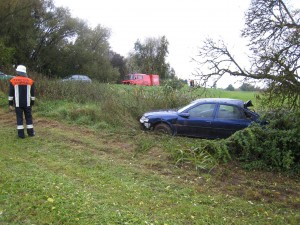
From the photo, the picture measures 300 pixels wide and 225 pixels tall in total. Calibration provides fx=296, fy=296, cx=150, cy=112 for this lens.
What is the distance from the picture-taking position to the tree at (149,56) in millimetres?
54734

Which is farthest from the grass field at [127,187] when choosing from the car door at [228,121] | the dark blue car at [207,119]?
the car door at [228,121]

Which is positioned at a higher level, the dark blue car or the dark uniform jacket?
the dark uniform jacket

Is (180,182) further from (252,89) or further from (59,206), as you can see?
(252,89)

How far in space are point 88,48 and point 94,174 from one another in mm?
37200

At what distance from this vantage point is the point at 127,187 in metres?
5.02

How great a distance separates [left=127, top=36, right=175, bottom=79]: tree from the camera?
180 ft

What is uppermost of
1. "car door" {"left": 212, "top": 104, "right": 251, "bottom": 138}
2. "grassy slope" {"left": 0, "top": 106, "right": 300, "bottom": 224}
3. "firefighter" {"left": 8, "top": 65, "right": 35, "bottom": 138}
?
"firefighter" {"left": 8, "top": 65, "right": 35, "bottom": 138}

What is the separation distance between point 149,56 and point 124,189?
5459 centimetres

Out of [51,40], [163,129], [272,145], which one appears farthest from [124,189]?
[51,40]

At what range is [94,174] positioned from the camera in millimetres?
5551

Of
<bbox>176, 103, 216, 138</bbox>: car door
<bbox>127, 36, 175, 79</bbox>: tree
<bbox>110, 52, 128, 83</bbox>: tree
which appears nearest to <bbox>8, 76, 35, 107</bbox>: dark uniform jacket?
<bbox>176, 103, 216, 138</bbox>: car door

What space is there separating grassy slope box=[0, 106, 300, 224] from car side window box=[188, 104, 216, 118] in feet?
7.09

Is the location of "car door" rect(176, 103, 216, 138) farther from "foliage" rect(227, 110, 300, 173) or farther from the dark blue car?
"foliage" rect(227, 110, 300, 173)

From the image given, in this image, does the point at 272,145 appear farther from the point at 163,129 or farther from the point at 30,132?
the point at 30,132
